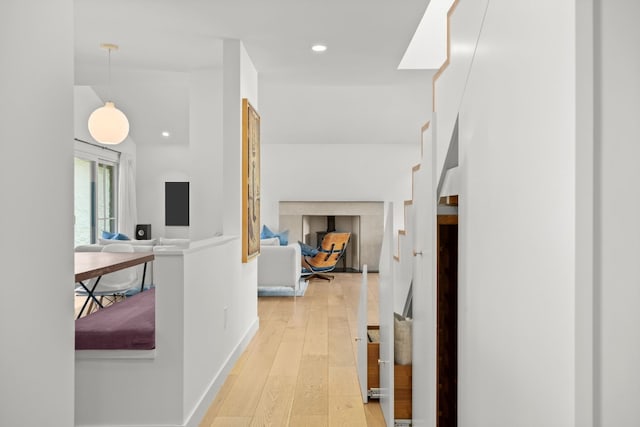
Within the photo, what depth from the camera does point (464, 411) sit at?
6.51ft

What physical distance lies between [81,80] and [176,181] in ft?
15.6

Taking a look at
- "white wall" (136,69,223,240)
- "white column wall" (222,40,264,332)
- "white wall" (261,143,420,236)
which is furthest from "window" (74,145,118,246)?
"white column wall" (222,40,264,332)

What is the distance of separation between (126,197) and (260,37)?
21.7 feet

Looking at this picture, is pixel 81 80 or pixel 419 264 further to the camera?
pixel 81 80

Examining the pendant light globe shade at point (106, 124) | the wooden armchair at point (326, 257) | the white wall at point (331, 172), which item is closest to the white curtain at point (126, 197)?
the white wall at point (331, 172)

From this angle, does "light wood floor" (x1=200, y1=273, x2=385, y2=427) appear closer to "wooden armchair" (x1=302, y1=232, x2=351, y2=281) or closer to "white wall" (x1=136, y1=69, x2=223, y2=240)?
"white wall" (x1=136, y1=69, x2=223, y2=240)

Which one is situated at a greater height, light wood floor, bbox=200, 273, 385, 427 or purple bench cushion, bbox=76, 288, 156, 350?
purple bench cushion, bbox=76, 288, 156, 350

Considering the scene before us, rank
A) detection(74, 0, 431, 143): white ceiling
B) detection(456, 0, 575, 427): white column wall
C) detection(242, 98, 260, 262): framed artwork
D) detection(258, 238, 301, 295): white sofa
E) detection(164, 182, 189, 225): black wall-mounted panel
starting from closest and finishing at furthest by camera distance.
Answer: detection(456, 0, 575, 427): white column wall, detection(74, 0, 431, 143): white ceiling, detection(242, 98, 260, 262): framed artwork, detection(258, 238, 301, 295): white sofa, detection(164, 182, 189, 225): black wall-mounted panel

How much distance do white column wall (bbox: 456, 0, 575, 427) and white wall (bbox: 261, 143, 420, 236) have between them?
760cm

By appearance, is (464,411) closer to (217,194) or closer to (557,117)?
(557,117)
